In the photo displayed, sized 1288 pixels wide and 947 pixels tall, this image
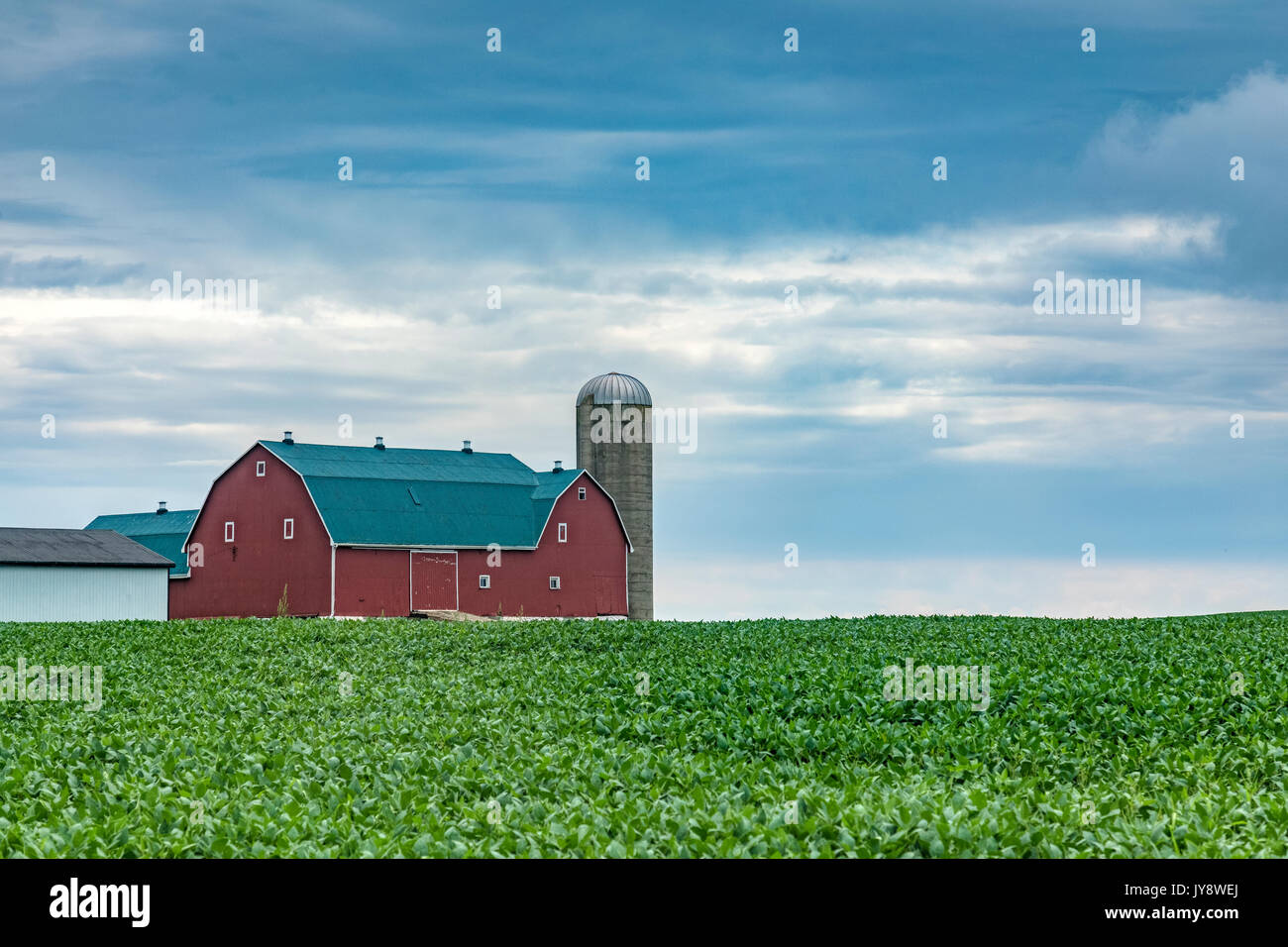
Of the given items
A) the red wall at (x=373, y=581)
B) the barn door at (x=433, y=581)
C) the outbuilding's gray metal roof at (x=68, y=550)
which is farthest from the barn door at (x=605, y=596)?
the outbuilding's gray metal roof at (x=68, y=550)

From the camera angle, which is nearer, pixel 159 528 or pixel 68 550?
pixel 68 550

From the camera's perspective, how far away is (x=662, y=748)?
13.0m

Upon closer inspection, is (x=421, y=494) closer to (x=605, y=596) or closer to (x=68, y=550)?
(x=605, y=596)

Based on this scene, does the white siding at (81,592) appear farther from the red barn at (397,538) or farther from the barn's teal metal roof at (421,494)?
the barn's teal metal roof at (421,494)

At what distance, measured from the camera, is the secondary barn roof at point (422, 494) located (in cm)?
4231

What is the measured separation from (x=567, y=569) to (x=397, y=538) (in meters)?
6.70

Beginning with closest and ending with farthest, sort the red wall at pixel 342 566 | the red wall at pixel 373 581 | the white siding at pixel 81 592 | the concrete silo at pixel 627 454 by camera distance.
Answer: the white siding at pixel 81 592 < the red wall at pixel 373 581 < the red wall at pixel 342 566 < the concrete silo at pixel 627 454

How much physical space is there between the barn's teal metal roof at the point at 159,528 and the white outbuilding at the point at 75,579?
10.0 metres

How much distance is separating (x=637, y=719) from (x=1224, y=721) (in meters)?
6.80

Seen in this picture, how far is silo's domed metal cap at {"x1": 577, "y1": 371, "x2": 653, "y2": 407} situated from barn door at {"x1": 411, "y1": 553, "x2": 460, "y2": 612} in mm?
8608

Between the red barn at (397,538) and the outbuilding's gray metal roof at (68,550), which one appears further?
the red barn at (397,538)

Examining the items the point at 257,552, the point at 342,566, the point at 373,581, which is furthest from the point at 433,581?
the point at 257,552

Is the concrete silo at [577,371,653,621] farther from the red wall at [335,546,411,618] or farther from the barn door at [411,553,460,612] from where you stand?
A: the red wall at [335,546,411,618]
